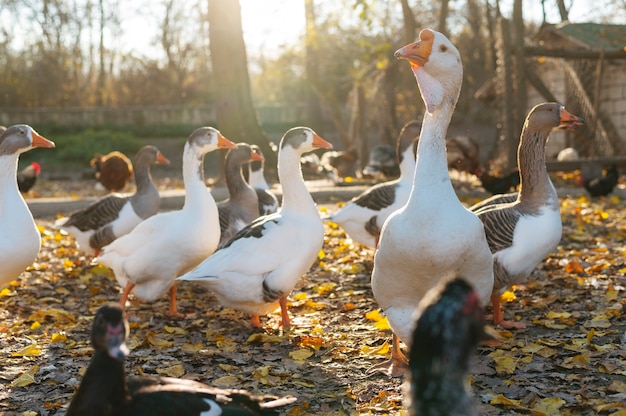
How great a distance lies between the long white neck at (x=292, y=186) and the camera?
5.74m

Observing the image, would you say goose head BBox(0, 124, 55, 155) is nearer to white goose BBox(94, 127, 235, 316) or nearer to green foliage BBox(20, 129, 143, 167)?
white goose BBox(94, 127, 235, 316)

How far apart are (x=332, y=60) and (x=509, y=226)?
22.2 m

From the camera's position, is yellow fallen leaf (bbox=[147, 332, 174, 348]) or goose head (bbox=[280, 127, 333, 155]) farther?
goose head (bbox=[280, 127, 333, 155])

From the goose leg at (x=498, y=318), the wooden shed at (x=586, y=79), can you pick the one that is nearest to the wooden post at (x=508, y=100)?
the wooden shed at (x=586, y=79)

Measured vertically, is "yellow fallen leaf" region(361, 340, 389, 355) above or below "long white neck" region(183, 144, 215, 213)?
below

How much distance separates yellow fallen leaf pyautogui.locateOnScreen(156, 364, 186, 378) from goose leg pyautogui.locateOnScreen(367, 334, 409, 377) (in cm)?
122

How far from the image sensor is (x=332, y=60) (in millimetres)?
26781

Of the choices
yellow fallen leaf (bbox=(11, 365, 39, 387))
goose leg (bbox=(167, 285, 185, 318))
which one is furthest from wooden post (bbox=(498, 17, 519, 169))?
yellow fallen leaf (bbox=(11, 365, 39, 387))

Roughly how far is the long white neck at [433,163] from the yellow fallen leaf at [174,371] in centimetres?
185

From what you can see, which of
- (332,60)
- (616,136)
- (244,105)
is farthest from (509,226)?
(332,60)

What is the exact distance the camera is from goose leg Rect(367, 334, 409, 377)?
4.40m

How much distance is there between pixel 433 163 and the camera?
411 centimetres

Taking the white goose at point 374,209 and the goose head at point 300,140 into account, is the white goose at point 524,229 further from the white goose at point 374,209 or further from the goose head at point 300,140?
the white goose at point 374,209

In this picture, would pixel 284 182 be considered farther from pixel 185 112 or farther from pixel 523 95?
A: pixel 185 112
